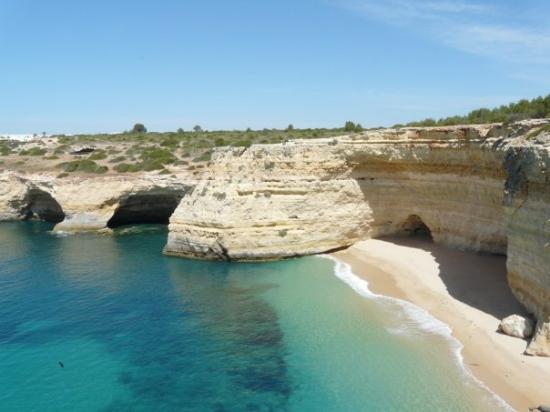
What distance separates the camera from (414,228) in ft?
101

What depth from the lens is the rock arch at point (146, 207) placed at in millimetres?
38219

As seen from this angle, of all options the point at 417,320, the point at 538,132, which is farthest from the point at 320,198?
the point at 538,132

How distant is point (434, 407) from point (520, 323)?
5.27 meters

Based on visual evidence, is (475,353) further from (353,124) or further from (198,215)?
(353,124)

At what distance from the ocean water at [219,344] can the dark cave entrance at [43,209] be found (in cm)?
1881

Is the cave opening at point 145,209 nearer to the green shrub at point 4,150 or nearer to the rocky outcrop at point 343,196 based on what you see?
the rocky outcrop at point 343,196

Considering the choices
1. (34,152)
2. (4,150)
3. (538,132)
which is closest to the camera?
(538,132)

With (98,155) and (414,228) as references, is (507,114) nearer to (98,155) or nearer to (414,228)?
(414,228)

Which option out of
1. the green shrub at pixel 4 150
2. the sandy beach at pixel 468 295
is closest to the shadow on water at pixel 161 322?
the sandy beach at pixel 468 295

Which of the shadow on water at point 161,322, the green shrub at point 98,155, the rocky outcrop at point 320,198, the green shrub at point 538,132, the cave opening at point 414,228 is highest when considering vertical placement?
the green shrub at point 538,132

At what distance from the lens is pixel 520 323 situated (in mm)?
16016

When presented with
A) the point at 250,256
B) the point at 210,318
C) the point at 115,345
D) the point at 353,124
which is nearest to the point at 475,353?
the point at 210,318

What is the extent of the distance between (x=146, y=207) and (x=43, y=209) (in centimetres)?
1097

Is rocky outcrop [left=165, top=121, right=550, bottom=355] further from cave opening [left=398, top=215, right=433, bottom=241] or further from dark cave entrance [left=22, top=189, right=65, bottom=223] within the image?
dark cave entrance [left=22, top=189, right=65, bottom=223]
